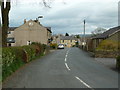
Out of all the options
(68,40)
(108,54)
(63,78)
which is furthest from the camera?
(68,40)

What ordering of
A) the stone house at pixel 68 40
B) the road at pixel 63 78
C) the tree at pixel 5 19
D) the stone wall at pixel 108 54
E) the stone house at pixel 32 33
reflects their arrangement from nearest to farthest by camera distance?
the road at pixel 63 78 → the tree at pixel 5 19 → the stone wall at pixel 108 54 → the stone house at pixel 32 33 → the stone house at pixel 68 40

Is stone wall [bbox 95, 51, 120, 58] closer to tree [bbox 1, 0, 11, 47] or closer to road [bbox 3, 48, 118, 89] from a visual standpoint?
road [bbox 3, 48, 118, 89]

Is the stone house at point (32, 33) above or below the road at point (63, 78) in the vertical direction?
above

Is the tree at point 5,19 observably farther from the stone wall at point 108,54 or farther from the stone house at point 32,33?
the stone house at point 32,33

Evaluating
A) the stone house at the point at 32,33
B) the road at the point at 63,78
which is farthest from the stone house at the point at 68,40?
the road at the point at 63,78

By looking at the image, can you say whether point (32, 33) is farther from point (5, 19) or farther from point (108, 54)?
point (5, 19)

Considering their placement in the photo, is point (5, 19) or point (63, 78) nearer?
point (63, 78)

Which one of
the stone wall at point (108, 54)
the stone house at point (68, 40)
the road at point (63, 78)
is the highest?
the stone house at point (68, 40)

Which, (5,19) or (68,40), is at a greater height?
(5,19)

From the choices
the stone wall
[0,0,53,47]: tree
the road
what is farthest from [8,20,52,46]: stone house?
the road

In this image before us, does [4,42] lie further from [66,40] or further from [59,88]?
[66,40]

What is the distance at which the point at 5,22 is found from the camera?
18.2 m

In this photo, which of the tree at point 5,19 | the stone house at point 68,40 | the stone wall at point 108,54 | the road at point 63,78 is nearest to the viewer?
the road at point 63,78

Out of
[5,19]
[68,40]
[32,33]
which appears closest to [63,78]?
[5,19]
